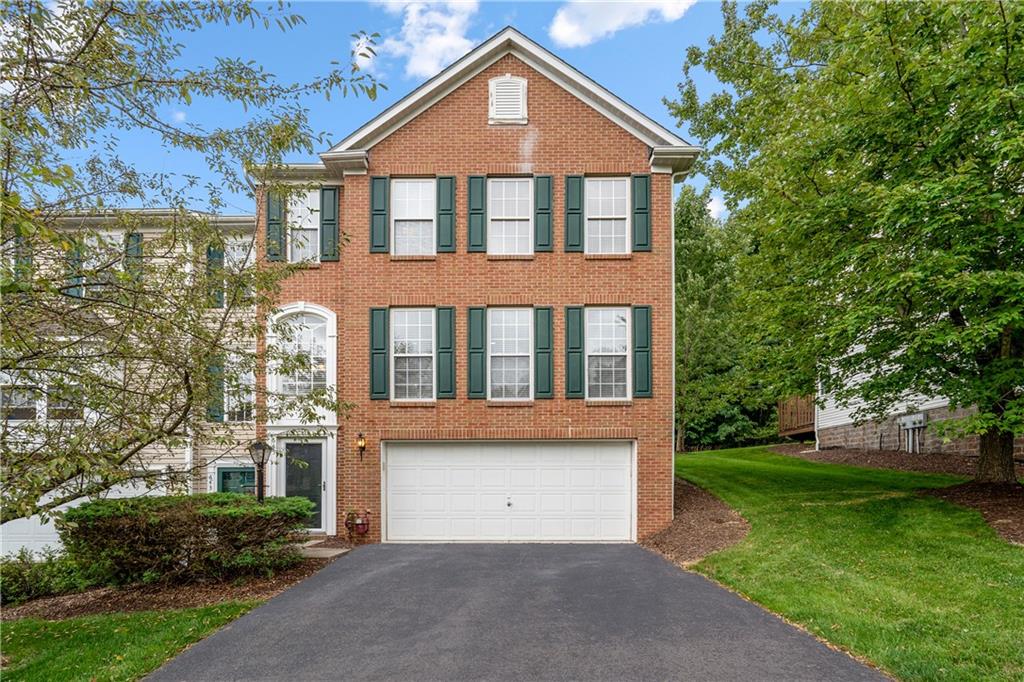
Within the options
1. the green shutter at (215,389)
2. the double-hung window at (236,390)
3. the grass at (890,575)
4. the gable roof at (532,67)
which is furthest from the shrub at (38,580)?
the grass at (890,575)

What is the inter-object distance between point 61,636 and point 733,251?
1964 cm

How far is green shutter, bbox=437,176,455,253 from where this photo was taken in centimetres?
1259

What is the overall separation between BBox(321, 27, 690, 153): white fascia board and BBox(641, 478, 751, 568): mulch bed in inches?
292

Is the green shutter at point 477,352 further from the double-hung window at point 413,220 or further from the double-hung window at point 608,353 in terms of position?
the double-hung window at point 608,353

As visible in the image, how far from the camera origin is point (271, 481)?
1243 cm

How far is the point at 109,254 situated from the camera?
568 centimetres

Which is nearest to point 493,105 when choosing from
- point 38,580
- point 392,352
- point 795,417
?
point 392,352

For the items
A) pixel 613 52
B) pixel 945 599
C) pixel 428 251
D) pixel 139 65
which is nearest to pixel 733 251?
pixel 613 52

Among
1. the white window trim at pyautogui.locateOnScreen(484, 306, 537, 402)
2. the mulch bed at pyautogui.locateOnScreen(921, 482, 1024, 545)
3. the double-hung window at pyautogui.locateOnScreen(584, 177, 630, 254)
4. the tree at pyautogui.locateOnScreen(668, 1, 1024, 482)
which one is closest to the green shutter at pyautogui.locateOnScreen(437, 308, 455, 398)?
the white window trim at pyautogui.locateOnScreen(484, 306, 537, 402)

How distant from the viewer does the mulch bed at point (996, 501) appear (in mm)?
8672

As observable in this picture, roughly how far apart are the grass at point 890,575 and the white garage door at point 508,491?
106 inches

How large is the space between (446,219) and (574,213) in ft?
8.64

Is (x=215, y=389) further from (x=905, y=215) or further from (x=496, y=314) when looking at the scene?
(x=905, y=215)

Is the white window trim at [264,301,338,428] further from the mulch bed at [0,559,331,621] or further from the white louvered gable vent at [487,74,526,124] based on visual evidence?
the white louvered gable vent at [487,74,526,124]
